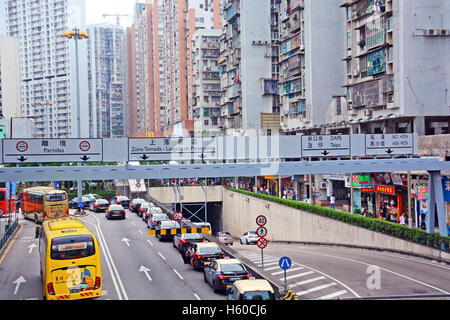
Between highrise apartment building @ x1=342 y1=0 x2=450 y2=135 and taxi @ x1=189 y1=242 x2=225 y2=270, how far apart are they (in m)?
18.1

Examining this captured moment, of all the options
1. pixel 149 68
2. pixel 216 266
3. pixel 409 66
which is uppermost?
pixel 149 68

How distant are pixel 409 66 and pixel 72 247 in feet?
88.9

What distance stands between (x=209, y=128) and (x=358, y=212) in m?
49.6

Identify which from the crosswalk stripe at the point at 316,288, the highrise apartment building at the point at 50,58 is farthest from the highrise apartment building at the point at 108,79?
the crosswalk stripe at the point at 316,288

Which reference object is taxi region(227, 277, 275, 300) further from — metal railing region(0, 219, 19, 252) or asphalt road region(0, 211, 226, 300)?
metal railing region(0, 219, 19, 252)

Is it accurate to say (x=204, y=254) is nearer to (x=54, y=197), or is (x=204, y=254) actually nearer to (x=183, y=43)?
(x=54, y=197)

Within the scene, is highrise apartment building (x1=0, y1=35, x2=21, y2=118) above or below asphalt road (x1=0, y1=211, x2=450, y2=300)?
above

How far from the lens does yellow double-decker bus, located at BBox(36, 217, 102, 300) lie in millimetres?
17000

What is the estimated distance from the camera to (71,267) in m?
17.3

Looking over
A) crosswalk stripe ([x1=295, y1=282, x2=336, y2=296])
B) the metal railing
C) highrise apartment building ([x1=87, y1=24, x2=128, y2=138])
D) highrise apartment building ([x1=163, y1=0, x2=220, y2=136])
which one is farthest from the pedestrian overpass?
highrise apartment building ([x1=87, y1=24, x2=128, y2=138])

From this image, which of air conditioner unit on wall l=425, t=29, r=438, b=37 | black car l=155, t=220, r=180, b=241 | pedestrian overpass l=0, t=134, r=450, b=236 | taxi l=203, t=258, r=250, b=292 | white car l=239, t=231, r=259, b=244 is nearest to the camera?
taxi l=203, t=258, r=250, b=292

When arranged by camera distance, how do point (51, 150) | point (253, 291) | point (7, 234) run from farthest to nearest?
point (7, 234) → point (51, 150) → point (253, 291)

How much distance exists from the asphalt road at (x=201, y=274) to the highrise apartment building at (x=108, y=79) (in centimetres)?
14197

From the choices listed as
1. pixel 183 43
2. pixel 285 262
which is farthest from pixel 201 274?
pixel 183 43
